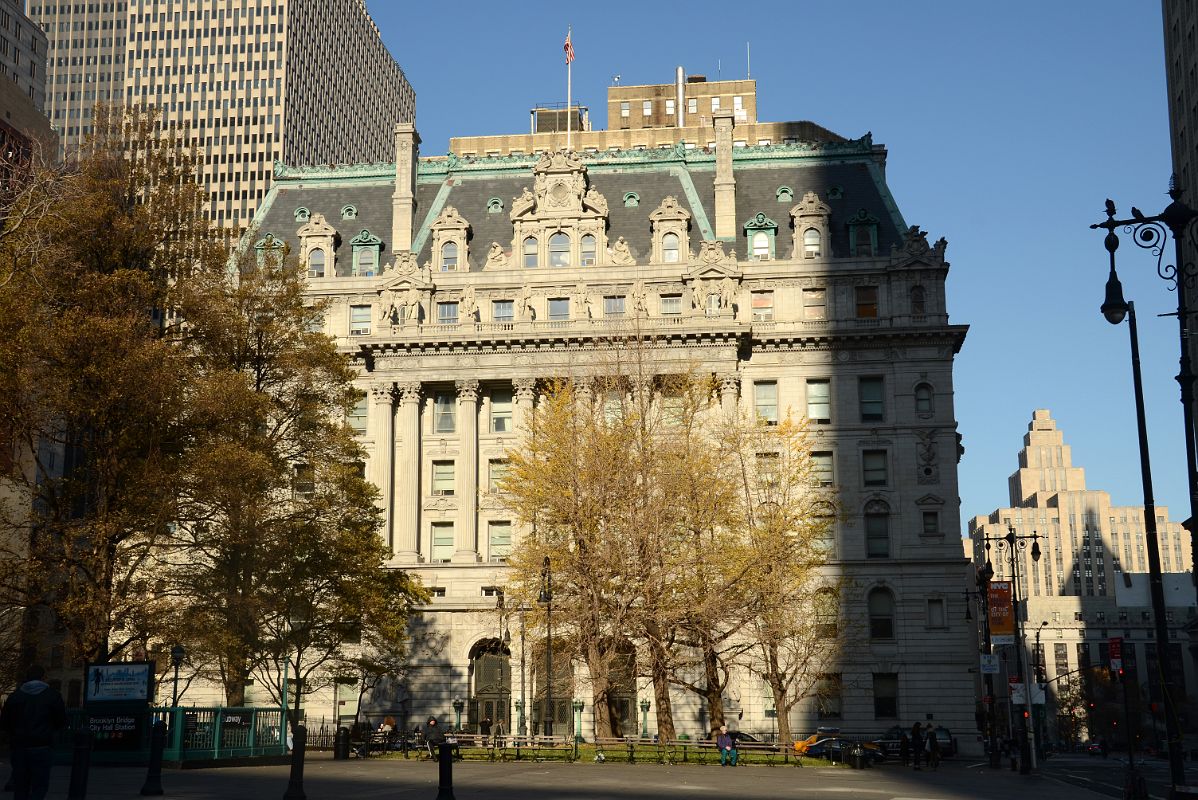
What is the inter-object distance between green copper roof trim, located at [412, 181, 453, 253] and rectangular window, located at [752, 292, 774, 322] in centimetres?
1906

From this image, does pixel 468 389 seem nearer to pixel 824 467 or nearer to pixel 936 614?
pixel 824 467

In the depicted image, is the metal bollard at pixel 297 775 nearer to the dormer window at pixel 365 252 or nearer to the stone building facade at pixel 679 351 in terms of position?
the stone building facade at pixel 679 351

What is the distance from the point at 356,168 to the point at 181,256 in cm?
4015

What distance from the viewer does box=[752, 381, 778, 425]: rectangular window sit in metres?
73.0

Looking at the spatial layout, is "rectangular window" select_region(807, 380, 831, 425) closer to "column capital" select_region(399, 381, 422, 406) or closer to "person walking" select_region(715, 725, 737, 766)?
"column capital" select_region(399, 381, 422, 406)

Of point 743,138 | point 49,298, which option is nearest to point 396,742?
point 49,298

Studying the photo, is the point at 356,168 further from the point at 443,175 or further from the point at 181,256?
the point at 181,256

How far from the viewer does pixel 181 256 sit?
4372 centimetres

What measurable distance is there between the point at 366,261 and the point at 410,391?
9.71 meters

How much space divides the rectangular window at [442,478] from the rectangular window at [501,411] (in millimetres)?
3192

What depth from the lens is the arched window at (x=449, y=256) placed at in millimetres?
76375

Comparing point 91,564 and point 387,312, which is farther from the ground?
point 387,312

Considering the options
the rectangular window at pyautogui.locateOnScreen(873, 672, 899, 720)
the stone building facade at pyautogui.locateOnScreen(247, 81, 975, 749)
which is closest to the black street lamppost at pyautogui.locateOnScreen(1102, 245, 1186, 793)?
the stone building facade at pyautogui.locateOnScreen(247, 81, 975, 749)

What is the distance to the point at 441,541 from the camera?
237ft
